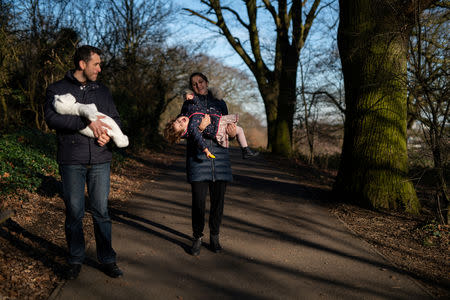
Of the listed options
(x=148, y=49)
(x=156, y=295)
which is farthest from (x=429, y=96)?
(x=148, y=49)

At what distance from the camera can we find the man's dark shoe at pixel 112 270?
12.3ft

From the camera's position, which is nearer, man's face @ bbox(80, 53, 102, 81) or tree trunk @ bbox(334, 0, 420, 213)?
man's face @ bbox(80, 53, 102, 81)

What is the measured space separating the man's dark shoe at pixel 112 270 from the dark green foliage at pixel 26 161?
3.05 metres

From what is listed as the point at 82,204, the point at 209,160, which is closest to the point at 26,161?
the point at 82,204

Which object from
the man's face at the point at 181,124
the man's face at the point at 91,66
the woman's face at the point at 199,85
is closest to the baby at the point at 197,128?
the man's face at the point at 181,124

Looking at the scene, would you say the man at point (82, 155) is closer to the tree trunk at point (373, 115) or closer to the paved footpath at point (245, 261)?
the paved footpath at point (245, 261)

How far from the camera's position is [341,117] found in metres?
17.0

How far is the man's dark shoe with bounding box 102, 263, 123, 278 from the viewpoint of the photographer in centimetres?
374

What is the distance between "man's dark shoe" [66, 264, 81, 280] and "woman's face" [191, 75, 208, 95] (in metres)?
2.27

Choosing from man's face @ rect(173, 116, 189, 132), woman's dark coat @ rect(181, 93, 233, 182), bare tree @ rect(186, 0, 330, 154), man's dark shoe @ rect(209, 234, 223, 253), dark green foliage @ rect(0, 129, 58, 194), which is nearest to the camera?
man's face @ rect(173, 116, 189, 132)

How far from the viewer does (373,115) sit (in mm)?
7426

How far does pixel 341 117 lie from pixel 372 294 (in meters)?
14.1

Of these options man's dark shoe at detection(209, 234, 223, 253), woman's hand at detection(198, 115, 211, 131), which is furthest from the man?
man's dark shoe at detection(209, 234, 223, 253)

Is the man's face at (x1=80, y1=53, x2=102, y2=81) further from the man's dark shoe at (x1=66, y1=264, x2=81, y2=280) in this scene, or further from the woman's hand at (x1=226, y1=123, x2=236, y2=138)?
the man's dark shoe at (x1=66, y1=264, x2=81, y2=280)
